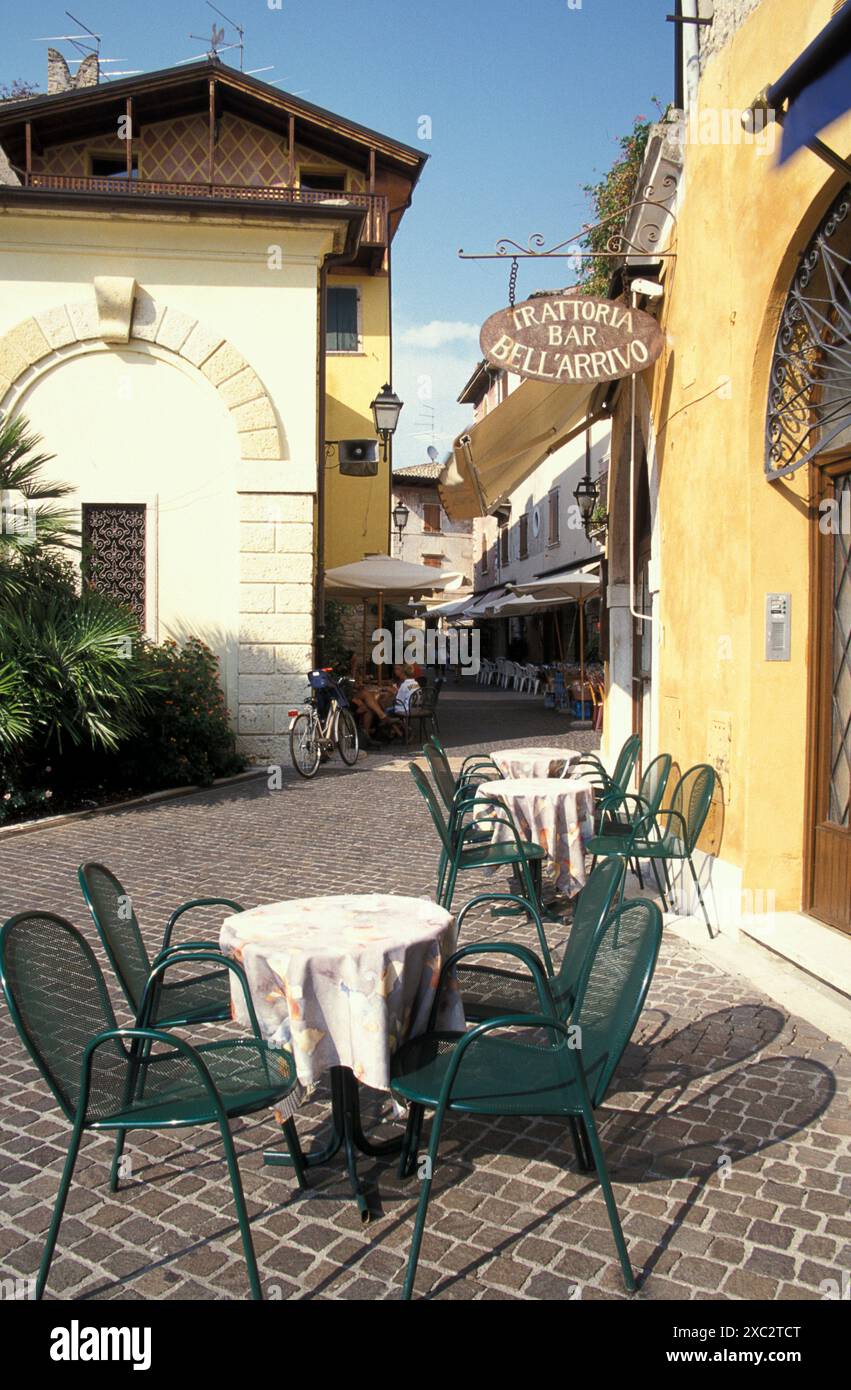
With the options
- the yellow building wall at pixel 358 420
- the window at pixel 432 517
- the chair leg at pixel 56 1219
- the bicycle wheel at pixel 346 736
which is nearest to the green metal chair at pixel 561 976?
the chair leg at pixel 56 1219

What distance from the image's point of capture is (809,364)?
5.47 meters

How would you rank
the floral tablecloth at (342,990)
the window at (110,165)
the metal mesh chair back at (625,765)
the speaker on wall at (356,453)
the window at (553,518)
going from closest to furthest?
1. the floral tablecloth at (342,990)
2. the metal mesh chair back at (625,765)
3. the speaker on wall at (356,453)
4. the window at (110,165)
5. the window at (553,518)

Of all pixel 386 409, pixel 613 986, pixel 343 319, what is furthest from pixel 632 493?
pixel 343 319

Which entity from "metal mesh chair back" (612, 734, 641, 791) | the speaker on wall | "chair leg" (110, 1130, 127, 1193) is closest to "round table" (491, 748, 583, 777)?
"metal mesh chair back" (612, 734, 641, 791)

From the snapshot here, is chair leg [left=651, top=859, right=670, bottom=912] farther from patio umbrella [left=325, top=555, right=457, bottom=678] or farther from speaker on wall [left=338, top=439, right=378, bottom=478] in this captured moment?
speaker on wall [left=338, top=439, right=378, bottom=478]

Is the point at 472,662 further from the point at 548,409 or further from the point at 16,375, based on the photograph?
the point at 548,409

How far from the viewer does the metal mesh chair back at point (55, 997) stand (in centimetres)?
276

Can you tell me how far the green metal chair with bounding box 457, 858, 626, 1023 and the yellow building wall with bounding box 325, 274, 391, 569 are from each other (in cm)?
1755

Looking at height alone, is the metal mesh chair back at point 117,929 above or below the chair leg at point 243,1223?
above

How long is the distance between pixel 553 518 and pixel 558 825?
2412cm

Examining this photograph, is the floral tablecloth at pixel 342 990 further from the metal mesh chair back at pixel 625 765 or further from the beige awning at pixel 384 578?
the beige awning at pixel 384 578

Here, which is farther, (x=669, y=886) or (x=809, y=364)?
(x=669, y=886)

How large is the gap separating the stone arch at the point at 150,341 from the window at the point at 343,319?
8150mm

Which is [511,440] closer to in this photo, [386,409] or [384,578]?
[386,409]
